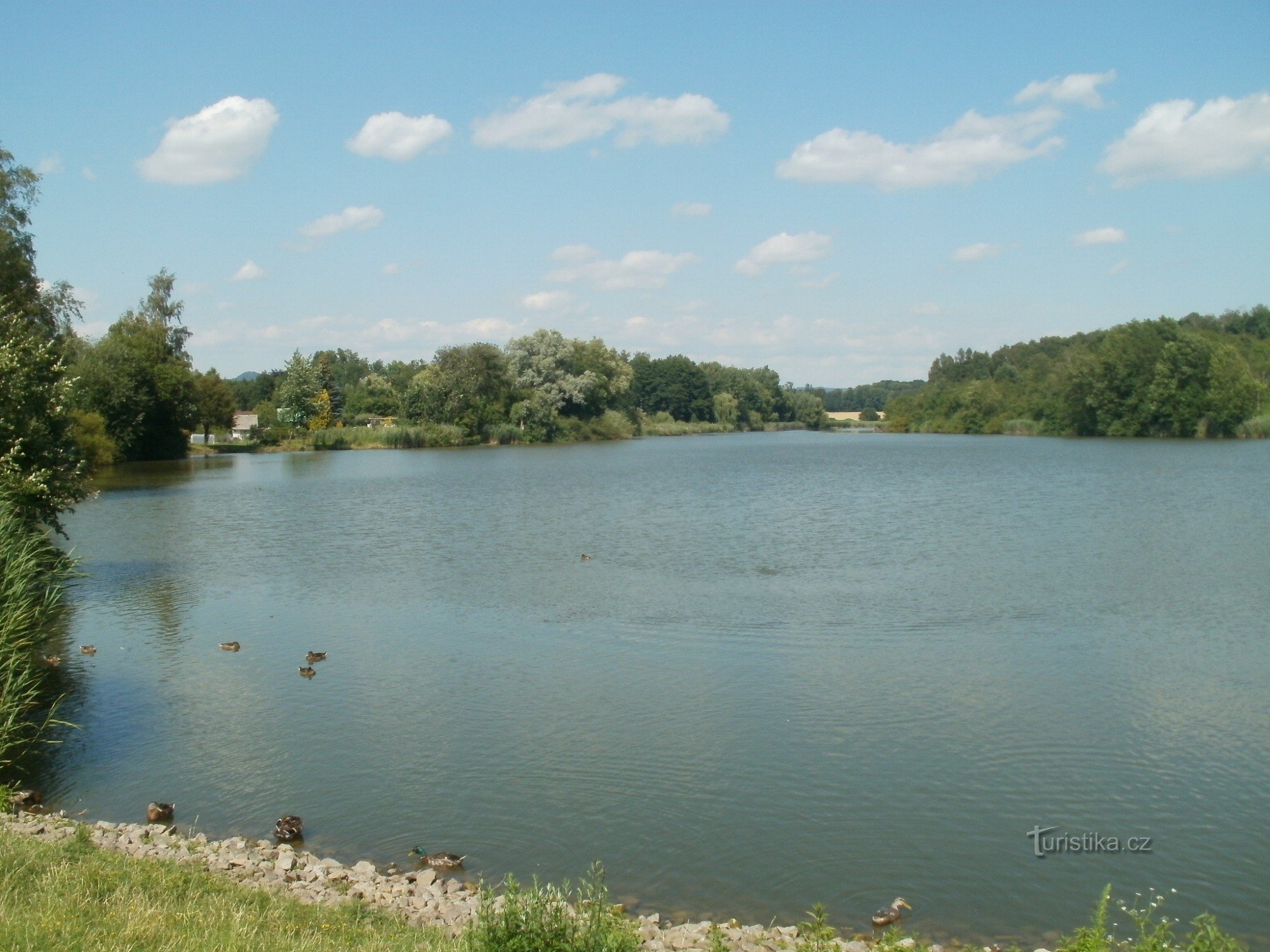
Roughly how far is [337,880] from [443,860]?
0.91m

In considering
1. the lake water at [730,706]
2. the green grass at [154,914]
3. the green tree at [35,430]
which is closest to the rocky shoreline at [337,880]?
the green grass at [154,914]

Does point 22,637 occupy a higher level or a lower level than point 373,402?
lower

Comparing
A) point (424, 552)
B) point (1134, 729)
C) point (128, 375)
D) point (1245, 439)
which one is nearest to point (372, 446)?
point (128, 375)

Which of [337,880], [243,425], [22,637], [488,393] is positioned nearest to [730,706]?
[337,880]

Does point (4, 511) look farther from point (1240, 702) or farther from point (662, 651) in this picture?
point (1240, 702)

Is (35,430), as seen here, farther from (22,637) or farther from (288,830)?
(288,830)

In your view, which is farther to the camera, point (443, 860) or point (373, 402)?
point (373, 402)

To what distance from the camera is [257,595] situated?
1972cm

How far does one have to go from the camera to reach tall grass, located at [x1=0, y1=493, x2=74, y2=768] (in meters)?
10.5

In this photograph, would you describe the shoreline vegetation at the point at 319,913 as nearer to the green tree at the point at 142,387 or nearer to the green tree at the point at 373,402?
the green tree at the point at 142,387

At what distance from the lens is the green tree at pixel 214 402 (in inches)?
3002

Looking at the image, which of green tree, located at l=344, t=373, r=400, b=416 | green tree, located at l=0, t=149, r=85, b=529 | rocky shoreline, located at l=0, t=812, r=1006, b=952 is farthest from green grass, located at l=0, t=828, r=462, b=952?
green tree, located at l=344, t=373, r=400, b=416

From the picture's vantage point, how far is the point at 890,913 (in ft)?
23.6

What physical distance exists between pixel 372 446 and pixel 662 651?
7294 cm
